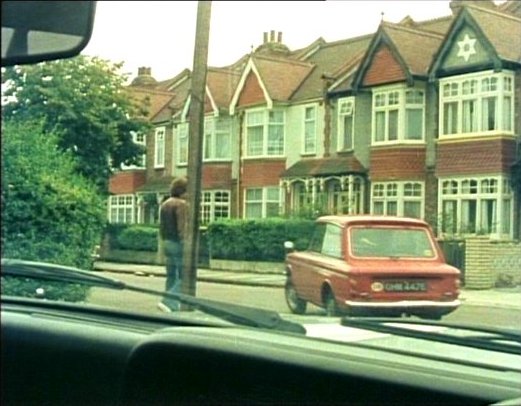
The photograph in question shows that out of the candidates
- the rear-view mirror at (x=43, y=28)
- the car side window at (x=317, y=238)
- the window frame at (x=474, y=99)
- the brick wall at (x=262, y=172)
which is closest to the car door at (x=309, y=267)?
the car side window at (x=317, y=238)

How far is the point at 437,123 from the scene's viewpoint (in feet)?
11.2

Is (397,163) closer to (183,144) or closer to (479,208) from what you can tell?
(479,208)

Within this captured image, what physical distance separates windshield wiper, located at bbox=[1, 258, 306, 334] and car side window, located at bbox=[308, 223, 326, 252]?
24 cm

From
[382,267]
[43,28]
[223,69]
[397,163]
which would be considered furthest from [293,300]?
[43,28]

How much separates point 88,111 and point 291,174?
2.34ft

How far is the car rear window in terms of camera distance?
10.1ft

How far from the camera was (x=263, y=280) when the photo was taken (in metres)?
3.31

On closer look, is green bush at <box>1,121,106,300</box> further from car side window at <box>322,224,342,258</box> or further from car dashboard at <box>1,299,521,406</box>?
car side window at <box>322,224,342,258</box>

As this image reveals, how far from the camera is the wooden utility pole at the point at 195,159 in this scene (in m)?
2.93

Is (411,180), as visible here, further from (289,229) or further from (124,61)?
(124,61)

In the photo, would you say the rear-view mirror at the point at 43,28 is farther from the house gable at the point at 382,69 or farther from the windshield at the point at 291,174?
the house gable at the point at 382,69

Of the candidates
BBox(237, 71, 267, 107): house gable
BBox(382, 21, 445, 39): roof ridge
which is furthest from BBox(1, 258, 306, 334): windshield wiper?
BBox(382, 21, 445, 39): roof ridge

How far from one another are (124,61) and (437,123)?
1.12 m

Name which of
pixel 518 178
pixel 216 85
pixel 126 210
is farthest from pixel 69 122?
pixel 518 178
